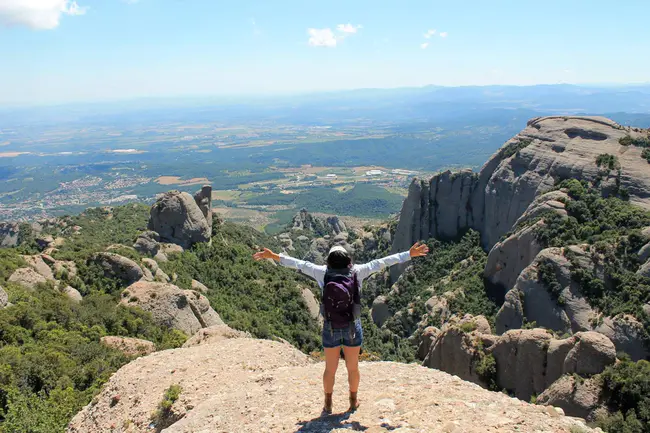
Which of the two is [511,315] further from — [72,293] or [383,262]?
[72,293]

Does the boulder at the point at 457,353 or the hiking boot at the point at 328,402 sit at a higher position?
the hiking boot at the point at 328,402

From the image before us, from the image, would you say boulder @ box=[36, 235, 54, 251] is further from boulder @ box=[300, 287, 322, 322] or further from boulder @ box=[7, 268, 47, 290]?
boulder @ box=[300, 287, 322, 322]

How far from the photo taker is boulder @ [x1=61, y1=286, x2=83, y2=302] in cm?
3117

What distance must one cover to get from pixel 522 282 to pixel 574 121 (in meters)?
28.0

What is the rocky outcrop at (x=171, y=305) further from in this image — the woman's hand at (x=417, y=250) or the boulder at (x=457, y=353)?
the woman's hand at (x=417, y=250)

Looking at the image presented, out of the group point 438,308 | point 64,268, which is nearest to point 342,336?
point 64,268

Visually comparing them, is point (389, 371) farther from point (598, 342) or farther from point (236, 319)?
point (236, 319)

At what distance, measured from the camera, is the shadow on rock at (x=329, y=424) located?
9.98 m

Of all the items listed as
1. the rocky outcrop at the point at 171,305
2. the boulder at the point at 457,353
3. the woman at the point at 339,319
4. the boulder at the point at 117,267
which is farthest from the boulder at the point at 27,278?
the woman at the point at 339,319

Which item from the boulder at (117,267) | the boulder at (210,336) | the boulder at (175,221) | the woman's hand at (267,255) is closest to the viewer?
the woman's hand at (267,255)

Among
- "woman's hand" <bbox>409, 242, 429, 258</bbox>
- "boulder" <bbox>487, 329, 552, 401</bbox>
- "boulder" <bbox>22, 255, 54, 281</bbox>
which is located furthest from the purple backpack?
"boulder" <bbox>22, 255, 54, 281</bbox>

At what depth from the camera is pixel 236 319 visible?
3800cm

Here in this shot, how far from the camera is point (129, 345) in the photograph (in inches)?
913

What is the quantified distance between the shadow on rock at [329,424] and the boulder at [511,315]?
90.6 ft
